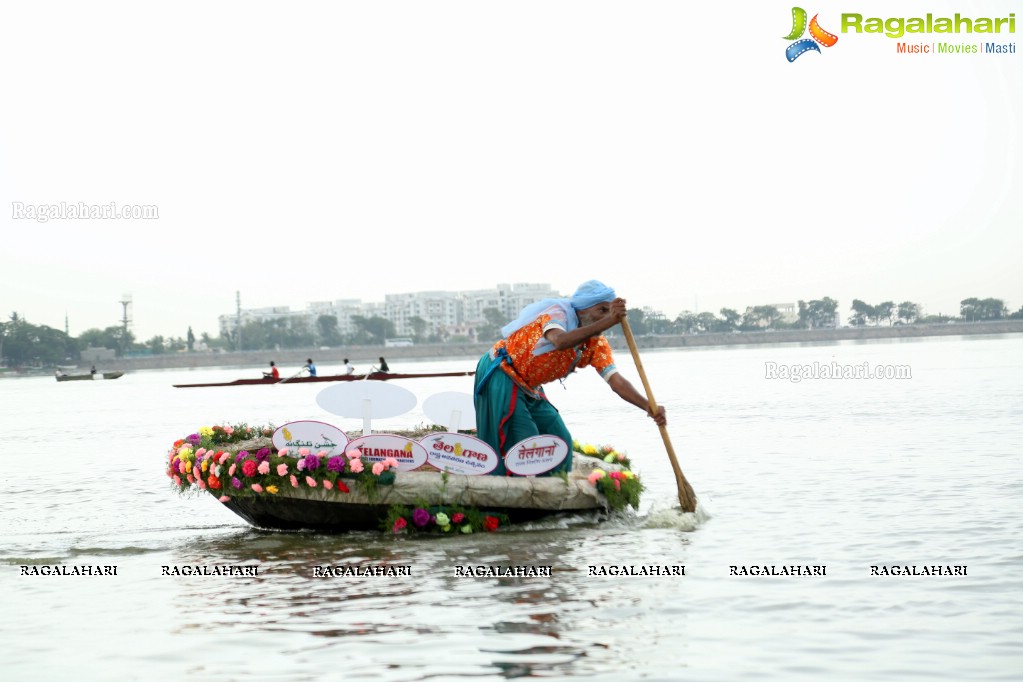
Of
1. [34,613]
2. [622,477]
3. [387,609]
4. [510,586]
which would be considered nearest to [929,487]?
[622,477]

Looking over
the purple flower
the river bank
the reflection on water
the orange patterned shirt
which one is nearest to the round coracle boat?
the purple flower

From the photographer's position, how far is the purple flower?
10109 mm

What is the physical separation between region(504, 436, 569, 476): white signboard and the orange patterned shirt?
478 millimetres

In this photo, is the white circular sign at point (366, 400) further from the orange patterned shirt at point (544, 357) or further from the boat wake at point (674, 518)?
the boat wake at point (674, 518)

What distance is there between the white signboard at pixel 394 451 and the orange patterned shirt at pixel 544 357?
103cm

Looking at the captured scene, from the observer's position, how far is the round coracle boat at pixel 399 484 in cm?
1016

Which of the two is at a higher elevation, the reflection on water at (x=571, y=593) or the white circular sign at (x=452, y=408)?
the white circular sign at (x=452, y=408)

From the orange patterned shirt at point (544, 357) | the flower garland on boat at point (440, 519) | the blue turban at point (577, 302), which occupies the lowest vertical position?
the flower garland on boat at point (440, 519)

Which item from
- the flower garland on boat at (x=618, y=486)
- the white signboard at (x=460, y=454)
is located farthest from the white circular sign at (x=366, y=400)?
the flower garland on boat at (x=618, y=486)

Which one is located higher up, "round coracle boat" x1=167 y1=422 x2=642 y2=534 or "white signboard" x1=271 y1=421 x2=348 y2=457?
"white signboard" x1=271 y1=421 x2=348 y2=457

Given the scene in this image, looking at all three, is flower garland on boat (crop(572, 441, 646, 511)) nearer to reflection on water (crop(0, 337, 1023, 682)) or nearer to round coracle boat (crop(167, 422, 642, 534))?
round coracle boat (crop(167, 422, 642, 534))

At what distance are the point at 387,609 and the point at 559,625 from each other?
1199 millimetres

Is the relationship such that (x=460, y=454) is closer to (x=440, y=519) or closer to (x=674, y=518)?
(x=440, y=519)

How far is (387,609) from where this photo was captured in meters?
7.56
